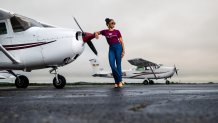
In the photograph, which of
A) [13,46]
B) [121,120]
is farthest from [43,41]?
[121,120]

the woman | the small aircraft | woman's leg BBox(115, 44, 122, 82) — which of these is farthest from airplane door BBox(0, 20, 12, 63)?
the small aircraft

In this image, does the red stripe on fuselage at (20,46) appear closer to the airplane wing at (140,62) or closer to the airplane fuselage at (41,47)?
the airplane fuselage at (41,47)

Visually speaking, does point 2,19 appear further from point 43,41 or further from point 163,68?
point 163,68

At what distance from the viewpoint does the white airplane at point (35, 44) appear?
9.70 metres

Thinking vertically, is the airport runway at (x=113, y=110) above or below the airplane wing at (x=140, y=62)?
below

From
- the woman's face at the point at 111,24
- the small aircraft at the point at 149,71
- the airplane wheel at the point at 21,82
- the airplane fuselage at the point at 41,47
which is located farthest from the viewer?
the small aircraft at the point at 149,71

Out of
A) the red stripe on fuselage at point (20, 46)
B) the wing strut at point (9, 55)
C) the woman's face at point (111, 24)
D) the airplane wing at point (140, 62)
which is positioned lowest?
the wing strut at point (9, 55)

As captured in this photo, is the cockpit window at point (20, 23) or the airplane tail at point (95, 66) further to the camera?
the airplane tail at point (95, 66)

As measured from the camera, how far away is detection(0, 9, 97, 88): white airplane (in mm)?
9695

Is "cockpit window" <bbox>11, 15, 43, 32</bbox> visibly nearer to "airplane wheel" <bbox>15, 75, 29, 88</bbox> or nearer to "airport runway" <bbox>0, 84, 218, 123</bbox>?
"airplane wheel" <bbox>15, 75, 29, 88</bbox>

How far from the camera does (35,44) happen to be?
988cm

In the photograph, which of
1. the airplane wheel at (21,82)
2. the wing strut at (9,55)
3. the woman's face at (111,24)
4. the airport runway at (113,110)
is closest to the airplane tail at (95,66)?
the airplane wheel at (21,82)

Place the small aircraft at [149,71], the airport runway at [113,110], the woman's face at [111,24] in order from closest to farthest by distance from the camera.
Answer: the airport runway at [113,110] < the woman's face at [111,24] < the small aircraft at [149,71]

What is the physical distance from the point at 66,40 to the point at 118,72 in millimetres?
1821
